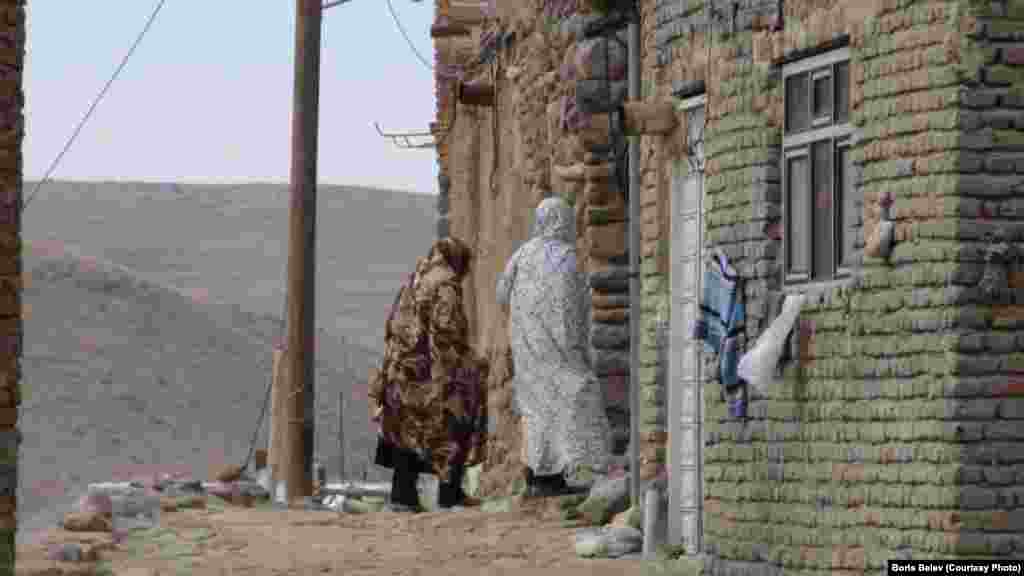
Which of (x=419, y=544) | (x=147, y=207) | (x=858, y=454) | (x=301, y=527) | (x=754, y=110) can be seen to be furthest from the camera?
(x=147, y=207)

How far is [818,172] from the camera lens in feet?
43.4

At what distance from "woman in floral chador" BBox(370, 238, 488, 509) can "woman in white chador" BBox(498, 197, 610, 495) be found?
109 cm

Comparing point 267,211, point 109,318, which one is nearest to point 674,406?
point 109,318

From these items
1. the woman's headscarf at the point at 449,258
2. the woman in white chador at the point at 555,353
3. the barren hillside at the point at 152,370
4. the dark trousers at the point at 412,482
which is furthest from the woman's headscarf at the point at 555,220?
the barren hillside at the point at 152,370

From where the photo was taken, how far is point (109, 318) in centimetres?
4534

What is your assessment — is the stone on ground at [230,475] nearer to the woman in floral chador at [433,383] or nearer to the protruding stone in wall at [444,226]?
the protruding stone in wall at [444,226]

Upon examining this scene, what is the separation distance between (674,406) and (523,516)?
247 cm

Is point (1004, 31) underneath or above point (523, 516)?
above

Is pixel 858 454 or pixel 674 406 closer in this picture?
pixel 858 454

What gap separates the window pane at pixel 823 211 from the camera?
43.1 feet

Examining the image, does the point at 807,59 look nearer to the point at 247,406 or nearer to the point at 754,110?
the point at 754,110

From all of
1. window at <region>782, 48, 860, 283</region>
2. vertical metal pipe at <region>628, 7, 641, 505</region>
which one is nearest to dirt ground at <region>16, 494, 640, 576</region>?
vertical metal pipe at <region>628, 7, 641, 505</region>

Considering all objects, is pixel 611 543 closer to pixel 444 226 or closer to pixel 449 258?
pixel 449 258

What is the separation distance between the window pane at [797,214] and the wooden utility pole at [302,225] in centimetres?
916
